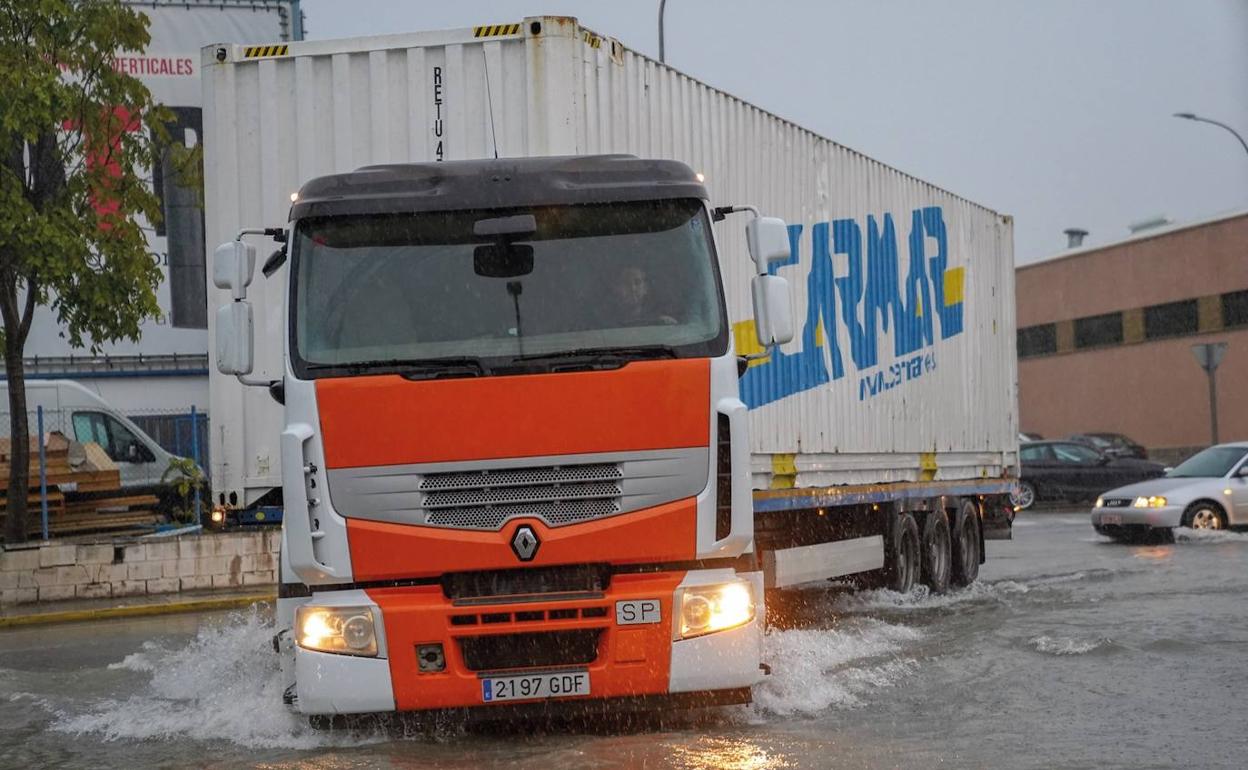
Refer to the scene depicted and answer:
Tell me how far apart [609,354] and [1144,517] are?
54.6ft

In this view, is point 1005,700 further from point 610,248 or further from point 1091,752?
point 610,248

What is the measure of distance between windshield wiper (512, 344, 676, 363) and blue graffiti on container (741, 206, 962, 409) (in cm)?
401

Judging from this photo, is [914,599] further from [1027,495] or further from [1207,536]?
[1027,495]

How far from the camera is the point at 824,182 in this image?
1400cm

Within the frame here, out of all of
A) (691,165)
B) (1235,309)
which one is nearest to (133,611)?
(691,165)

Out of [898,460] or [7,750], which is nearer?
[7,750]

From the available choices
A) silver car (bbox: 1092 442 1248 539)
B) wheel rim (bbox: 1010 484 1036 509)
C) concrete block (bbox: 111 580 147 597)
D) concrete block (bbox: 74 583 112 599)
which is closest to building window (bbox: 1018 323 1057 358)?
wheel rim (bbox: 1010 484 1036 509)

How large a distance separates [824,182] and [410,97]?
454cm

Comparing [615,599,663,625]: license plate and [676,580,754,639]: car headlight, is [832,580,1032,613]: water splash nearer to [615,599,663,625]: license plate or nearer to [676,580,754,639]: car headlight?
[676,580,754,639]: car headlight

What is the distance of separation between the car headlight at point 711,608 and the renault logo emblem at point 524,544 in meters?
0.69

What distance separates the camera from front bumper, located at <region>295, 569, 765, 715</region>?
7617mm

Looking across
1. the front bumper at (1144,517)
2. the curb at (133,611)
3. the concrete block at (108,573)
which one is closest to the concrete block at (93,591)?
the concrete block at (108,573)

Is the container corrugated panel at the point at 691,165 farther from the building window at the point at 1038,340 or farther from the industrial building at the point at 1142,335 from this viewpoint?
the building window at the point at 1038,340

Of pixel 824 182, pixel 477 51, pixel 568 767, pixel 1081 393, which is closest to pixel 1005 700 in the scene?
pixel 568 767
